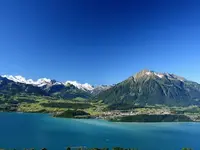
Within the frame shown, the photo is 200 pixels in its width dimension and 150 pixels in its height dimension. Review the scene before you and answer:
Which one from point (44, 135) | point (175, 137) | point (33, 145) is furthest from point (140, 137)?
point (33, 145)

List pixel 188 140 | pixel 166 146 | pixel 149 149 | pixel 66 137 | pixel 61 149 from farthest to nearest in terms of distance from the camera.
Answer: pixel 188 140
pixel 66 137
pixel 166 146
pixel 149 149
pixel 61 149

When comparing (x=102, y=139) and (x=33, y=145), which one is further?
(x=102, y=139)

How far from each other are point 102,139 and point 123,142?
870 cm

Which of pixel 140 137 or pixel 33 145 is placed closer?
pixel 33 145

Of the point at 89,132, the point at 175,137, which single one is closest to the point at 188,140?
the point at 175,137

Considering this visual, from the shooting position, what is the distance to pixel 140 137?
133 meters

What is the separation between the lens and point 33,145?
327ft

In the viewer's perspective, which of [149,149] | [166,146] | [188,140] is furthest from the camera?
[188,140]

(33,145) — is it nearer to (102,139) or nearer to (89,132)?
(102,139)

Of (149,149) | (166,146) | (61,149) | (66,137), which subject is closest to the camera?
(61,149)

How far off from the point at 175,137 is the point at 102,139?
1527 inches

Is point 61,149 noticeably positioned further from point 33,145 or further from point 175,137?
point 175,137

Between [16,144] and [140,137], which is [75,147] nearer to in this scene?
[16,144]

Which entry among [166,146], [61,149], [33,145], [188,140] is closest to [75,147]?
[61,149]
